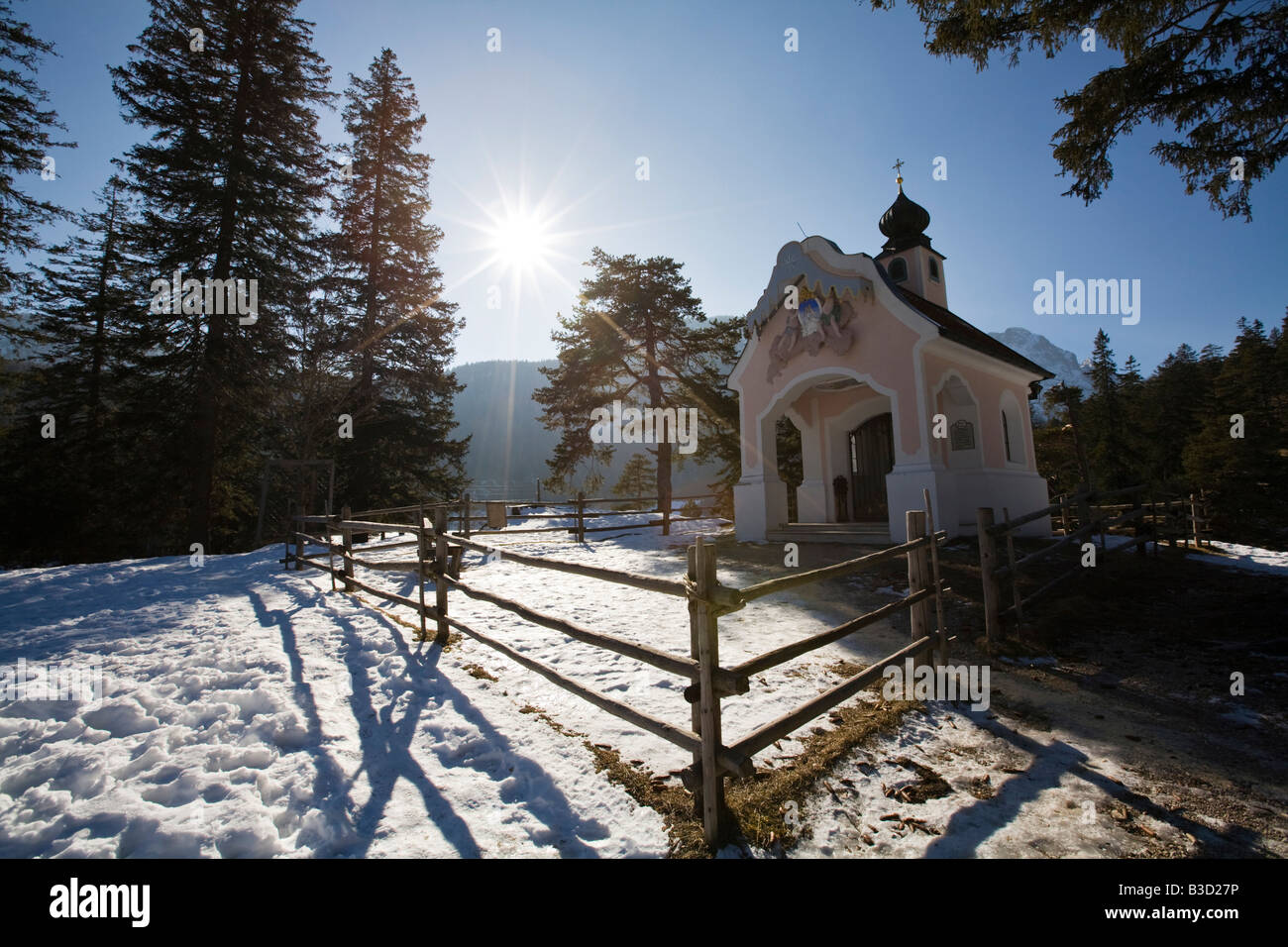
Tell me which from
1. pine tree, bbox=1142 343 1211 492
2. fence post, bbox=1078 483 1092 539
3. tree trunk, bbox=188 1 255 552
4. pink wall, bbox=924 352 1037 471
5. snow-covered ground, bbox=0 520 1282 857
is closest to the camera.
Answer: snow-covered ground, bbox=0 520 1282 857

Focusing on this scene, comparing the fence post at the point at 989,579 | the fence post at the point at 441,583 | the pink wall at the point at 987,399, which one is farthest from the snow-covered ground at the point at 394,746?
the pink wall at the point at 987,399

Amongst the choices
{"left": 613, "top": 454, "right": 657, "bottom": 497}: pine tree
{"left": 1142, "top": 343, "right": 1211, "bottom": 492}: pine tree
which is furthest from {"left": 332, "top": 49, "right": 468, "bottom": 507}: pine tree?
{"left": 1142, "top": 343, "right": 1211, "bottom": 492}: pine tree

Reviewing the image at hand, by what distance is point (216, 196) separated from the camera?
1588 centimetres

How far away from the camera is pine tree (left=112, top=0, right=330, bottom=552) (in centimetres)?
1573

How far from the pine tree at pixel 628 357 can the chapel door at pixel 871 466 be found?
799 centimetres

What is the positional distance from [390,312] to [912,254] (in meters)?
20.6

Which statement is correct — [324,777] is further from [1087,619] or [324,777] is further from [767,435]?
[767,435]

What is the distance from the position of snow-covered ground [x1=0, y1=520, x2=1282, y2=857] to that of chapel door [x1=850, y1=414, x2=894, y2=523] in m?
8.36

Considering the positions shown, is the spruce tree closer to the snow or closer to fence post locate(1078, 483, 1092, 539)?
the snow

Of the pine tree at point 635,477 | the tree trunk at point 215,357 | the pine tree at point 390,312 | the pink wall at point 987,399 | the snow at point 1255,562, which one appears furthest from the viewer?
the pine tree at point 635,477

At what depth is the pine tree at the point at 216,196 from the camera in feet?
51.6

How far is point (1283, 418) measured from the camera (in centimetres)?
2617

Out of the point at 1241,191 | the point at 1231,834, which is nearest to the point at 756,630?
the point at 1231,834

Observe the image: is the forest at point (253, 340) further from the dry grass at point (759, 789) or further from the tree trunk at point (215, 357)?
the dry grass at point (759, 789)
